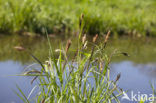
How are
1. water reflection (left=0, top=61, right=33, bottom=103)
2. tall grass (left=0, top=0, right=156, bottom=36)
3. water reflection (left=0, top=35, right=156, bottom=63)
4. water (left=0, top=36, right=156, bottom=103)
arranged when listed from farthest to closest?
1. tall grass (left=0, top=0, right=156, bottom=36)
2. water reflection (left=0, top=35, right=156, bottom=63)
3. water (left=0, top=36, right=156, bottom=103)
4. water reflection (left=0, top=61, right=33, bottom=103)

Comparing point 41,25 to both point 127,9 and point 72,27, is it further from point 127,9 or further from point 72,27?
point 127,9

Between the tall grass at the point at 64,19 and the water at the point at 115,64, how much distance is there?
0.40 m

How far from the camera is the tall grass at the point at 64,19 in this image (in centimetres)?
548

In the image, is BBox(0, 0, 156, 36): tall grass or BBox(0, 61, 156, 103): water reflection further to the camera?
BBox(0, 0, 156, 36): tall grass

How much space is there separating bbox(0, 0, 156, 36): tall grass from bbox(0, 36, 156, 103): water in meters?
0.40

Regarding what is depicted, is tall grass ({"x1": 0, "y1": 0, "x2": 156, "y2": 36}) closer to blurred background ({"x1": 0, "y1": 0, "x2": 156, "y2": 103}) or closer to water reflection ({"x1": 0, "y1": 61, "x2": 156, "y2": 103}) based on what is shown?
blurred background ({"x1": 0, "y1": 0, "x2": 156, "y2": 103})

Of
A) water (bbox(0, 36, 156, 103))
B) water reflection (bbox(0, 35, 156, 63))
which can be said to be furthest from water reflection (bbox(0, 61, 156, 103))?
water reflection (bbox(0, 35, 156, 63))

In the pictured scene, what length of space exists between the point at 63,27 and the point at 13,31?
100 cm

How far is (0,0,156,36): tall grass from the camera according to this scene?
5484 mm

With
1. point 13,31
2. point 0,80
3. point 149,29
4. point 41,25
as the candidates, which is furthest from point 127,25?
point 0,80

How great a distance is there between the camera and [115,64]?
3.82 meters

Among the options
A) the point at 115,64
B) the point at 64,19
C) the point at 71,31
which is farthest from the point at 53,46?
the point at 64,19

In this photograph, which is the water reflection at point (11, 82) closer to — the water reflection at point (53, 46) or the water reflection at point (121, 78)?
the water reflection at point (121, 78)

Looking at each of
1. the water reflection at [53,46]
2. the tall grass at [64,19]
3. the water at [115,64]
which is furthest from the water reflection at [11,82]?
the tall grass at [64,19]
